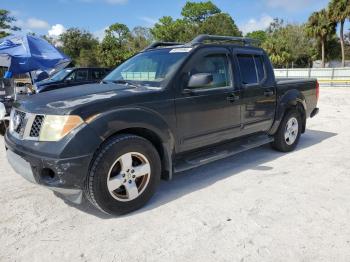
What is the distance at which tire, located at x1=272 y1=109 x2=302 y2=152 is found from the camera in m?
5.50

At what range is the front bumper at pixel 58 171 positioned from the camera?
2.91 m

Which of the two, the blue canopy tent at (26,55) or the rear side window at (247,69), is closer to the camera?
Answer: the rear side window at (247,69)

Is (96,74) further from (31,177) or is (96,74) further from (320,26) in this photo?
(320,26)

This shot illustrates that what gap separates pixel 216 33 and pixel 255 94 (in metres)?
54.9

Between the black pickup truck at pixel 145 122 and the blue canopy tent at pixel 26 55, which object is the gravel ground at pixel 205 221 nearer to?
the black pickup truck at pixel 145 122

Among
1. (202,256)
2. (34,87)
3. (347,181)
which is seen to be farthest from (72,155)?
(34,87)

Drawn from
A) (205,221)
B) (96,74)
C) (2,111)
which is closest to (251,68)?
(205,221)

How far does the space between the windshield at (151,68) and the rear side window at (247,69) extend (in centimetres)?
103

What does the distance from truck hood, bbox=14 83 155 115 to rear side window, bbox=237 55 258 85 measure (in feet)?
5.45

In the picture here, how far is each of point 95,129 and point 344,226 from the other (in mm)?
2522

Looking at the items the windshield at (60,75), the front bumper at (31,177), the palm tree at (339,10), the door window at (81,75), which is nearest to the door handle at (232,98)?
the front bumper at (31,177)

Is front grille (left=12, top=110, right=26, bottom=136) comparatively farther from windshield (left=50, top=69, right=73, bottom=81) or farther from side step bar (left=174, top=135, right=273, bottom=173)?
windshield (left=50, top=69, right=73, bottom=81)

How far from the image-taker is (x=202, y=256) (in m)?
2.65

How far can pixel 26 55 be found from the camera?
9.17 metres
